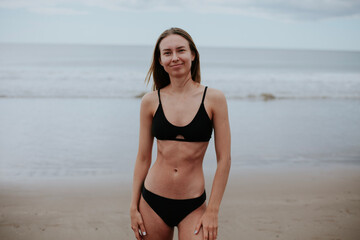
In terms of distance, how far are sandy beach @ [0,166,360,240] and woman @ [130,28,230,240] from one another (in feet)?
7.22

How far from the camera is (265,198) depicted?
535 cm

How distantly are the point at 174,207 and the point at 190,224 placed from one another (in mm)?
147

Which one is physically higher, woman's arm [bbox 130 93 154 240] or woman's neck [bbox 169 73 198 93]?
woman's neck [bbox 169 73 198 93]

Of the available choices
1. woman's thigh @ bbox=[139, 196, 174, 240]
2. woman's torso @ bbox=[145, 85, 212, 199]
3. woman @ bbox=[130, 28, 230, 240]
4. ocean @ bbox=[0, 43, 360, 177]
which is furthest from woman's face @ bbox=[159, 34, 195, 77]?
ocean @ bbox=[0, 43, 360, 177]

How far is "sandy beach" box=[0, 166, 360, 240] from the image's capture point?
14.3ft

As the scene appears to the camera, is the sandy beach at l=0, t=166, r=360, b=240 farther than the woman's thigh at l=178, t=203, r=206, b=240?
Yes

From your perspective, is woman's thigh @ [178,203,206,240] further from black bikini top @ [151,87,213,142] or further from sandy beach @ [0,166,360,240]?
sandy beach @ [0,166,360,240]

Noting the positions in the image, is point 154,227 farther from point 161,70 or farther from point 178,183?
point 161,70

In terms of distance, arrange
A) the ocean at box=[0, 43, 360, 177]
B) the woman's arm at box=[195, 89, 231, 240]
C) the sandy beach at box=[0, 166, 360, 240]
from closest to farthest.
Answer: the woman's arm at box=[195, 89, 231, 240], the sandy beach at box=[0, 166, 360, 240], the ocean at box=[0, 43, 360, 177]

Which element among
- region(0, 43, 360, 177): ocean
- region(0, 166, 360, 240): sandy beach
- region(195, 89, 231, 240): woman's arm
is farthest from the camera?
region(0, 43, 360, 177): ocean

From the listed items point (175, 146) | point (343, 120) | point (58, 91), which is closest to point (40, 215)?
point (175, 146)

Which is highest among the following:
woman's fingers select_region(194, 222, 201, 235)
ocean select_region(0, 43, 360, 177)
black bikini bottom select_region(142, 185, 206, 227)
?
black bikini bottom select_region(142, 185, 206, 227)

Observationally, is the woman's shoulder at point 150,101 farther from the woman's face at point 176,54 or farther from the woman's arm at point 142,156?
the woman's face at point 176,54

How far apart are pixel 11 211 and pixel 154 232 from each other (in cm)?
339
